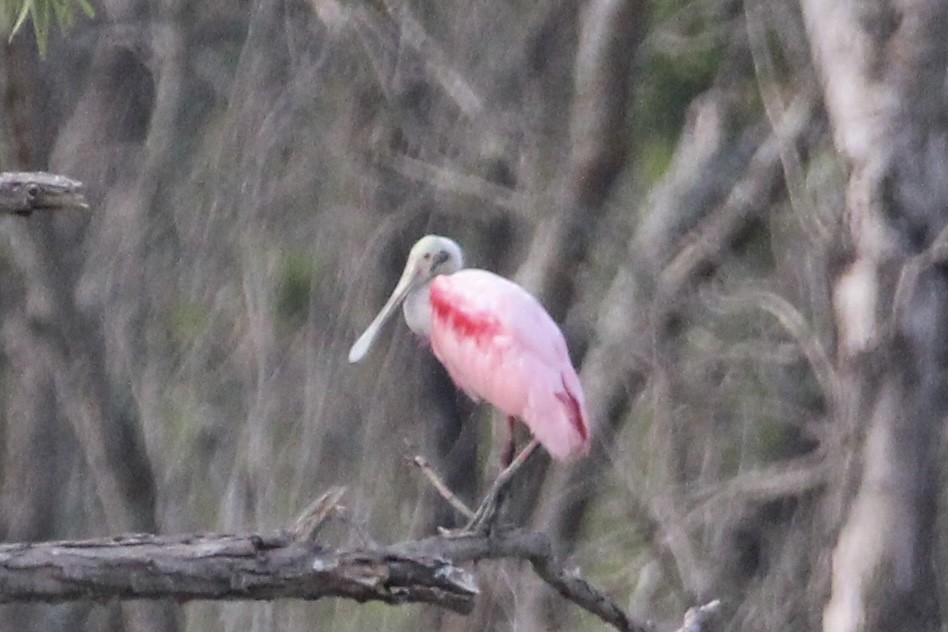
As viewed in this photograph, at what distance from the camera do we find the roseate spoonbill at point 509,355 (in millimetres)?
4574

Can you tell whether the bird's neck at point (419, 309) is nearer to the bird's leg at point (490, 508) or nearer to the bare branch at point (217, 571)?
the bird's leg at point (490, 508)

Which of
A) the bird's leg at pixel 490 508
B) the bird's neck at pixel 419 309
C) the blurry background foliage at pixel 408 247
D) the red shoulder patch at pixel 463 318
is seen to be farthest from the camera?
the blurry background foliage at pixel 408 247

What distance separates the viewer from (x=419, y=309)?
5277 mm

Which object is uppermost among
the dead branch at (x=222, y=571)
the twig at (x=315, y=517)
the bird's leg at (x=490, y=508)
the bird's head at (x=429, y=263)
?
the bird's head at (x=429, y=263)

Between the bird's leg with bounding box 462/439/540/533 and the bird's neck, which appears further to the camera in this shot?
the bird's neck

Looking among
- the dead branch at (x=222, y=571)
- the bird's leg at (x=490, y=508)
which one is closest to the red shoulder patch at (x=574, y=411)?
the bird's leg at (x=490, y=508)

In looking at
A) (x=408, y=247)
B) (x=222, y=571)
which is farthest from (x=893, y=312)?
(x=408, y=247)

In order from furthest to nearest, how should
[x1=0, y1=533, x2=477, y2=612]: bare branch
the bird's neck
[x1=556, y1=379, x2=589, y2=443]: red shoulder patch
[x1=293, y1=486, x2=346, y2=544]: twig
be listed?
the bird's neck
[x1=556, y1=379, x2=589, y2=443]: red shoulder patch
[x1=293, y1=486, x2=346, y2=544]: twig
[x1=0, y1=533, x2=477, y2=612]: bare branch

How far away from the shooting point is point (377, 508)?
717 centimetres

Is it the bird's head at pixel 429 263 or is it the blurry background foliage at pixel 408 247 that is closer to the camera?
the bird's head at pixel 429 263

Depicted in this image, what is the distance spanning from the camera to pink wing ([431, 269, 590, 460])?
180 inches

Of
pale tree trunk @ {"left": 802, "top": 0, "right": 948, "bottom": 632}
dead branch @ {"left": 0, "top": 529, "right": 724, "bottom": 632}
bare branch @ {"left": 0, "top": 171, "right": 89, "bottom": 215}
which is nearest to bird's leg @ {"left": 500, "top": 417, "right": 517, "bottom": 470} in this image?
pale tree trunk @ {"left": 802, "top": 0, "right": 948, "bottom": 632}

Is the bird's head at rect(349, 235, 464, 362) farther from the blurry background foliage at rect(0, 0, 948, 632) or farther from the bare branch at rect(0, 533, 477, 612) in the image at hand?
the bare branch at rect(0, 533, 477, 612)

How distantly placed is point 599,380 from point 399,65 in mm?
1120
